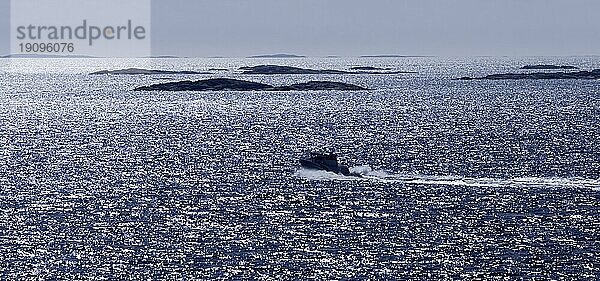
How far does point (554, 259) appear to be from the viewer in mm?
61688

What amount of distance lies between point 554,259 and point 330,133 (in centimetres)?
10633

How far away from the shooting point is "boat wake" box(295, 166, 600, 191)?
306ft

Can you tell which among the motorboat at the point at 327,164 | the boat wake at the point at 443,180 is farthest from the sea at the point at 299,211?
the motorboat at the point at 327,164

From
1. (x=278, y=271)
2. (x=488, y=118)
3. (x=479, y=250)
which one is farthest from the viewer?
(x=488, y=118)

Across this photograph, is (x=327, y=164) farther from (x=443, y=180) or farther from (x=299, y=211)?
(x=299, y=211)

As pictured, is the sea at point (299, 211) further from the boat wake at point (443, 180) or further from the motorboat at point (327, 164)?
the motorboat at point (327, 164)

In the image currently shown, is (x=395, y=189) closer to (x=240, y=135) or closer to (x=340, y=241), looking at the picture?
(x=340, y=241)

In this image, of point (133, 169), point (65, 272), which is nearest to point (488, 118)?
point (133, 169)

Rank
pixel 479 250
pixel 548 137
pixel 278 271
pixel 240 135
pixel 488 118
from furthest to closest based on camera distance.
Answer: pixel 488 118 < pixel 240 135 < pixel 548 137 < pixel 479 250 < pixel 278 271

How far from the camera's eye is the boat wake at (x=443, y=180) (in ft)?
306

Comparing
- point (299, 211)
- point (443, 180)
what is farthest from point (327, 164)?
point (299, 211)

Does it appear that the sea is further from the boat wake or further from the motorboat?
the motorboat

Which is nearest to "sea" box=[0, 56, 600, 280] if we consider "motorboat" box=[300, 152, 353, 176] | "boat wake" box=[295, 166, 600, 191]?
"boat wake" box=[295, 166, 600, 191]

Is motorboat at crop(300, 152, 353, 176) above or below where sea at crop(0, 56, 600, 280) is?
above
